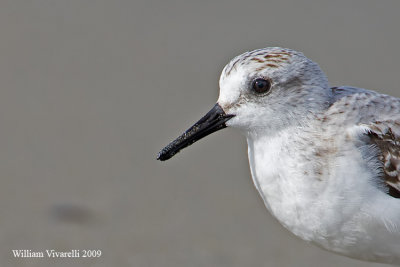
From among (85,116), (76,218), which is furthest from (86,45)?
(76,218)

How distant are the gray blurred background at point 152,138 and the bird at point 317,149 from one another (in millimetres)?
2140

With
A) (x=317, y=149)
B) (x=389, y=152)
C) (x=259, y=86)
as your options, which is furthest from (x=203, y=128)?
(x=389, y=152)

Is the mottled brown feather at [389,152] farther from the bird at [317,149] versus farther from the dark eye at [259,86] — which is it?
the dark eye at [259,86]

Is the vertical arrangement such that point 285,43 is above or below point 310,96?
above

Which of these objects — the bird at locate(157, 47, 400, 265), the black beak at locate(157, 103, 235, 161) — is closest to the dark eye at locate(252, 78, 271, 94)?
the bird at locate(157, 47, 400, 265)

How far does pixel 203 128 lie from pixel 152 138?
132 inches

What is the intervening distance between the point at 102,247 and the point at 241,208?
148 centimetres

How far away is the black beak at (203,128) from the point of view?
5371 millimetres

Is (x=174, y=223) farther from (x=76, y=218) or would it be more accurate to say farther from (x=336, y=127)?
(x=336, y=127)

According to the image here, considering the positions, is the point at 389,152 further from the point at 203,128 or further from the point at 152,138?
the point at 152,138

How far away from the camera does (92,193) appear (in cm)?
812

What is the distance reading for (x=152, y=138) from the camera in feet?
28.8

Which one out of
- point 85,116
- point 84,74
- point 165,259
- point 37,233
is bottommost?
point 165,259

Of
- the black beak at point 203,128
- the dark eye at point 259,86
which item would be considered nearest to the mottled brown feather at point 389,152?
the dark eye at point 259,86
